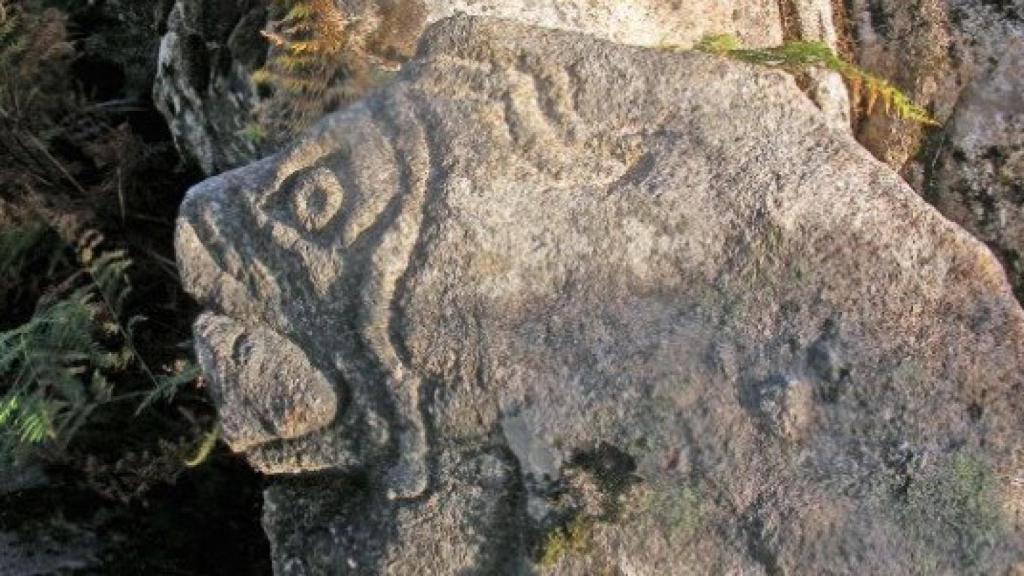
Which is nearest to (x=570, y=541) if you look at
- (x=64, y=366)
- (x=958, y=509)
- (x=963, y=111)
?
(x=958, y=509)

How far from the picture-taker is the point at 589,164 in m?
2.83

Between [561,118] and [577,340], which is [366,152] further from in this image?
[577,340]

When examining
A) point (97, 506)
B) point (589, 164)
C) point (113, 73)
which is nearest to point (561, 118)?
point (589, 164)

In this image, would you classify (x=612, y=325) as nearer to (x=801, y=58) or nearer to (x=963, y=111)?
(x=801, y=58)

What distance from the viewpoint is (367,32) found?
3566 millimetres

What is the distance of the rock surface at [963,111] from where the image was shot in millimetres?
3609

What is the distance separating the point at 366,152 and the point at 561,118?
1.66ft

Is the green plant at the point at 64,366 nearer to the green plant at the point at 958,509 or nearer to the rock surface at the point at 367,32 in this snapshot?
the rock surface at the point at 367,32

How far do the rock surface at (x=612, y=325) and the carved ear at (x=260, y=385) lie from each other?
0.08ft

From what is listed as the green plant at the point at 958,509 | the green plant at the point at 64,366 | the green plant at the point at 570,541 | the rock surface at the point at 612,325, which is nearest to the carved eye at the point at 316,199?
the rock surface at the point at 612,325

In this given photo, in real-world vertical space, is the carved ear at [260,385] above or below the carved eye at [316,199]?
below

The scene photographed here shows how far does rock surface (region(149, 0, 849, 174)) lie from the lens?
11.4 ft

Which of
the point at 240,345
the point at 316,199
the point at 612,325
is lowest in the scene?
the point at 612,325

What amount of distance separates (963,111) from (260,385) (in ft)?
7.97
